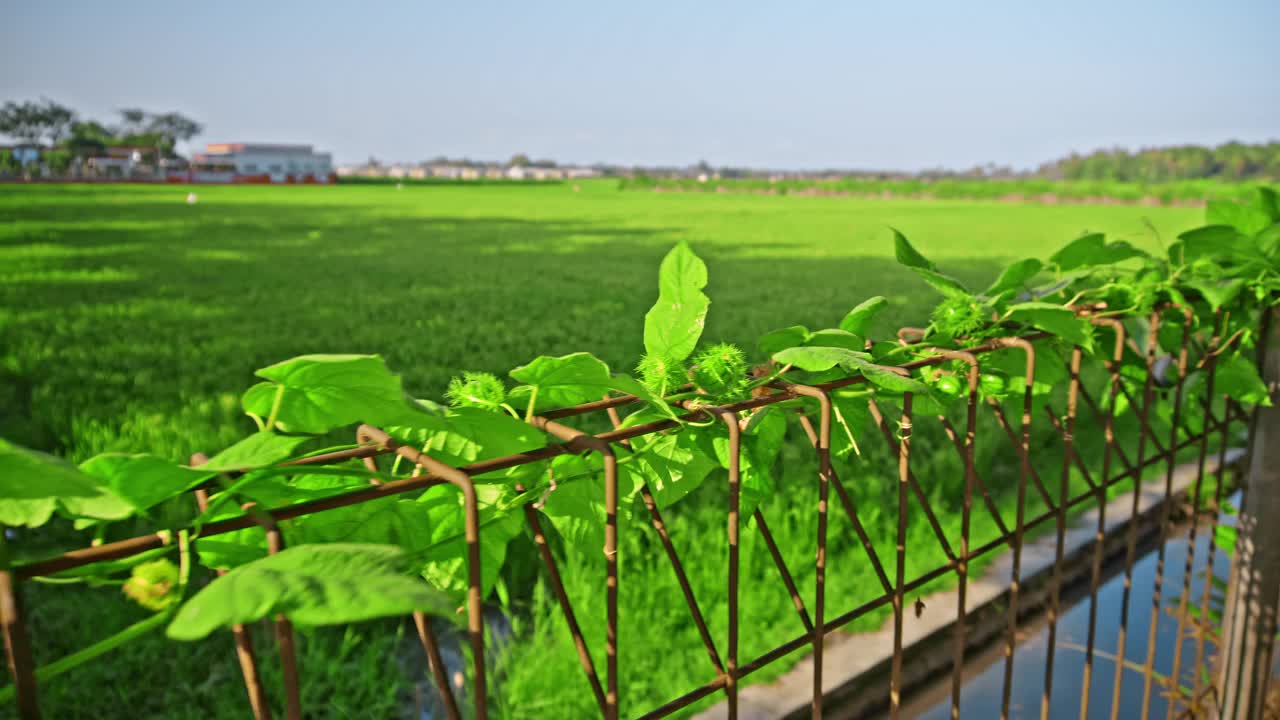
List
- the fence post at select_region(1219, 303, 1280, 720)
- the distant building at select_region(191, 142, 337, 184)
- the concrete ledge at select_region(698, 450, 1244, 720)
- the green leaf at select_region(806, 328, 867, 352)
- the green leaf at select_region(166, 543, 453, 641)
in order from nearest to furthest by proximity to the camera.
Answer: the green leaf at select_region(166, 543, 453, 641)
the green leaf at select_region(806, 328, 867, 352)
the fence post at select_region(1219, 303, 1280, 720)
the concrete ledge at select_region(698, 450, 1244, 720)
the distant building at select_region(191, 142, 337, 184)

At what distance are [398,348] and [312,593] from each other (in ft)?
23.9

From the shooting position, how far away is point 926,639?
268 centimetres

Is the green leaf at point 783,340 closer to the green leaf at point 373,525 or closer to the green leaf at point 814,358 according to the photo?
the green leaf at point 814,358

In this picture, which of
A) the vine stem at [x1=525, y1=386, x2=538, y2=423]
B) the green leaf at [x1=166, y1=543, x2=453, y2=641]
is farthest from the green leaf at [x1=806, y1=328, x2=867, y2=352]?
the green leaf at [x1=166, y1=543, x2=453, y2=641]

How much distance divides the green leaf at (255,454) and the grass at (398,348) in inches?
10.5

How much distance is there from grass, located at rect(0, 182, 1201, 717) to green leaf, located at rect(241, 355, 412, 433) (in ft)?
0.74

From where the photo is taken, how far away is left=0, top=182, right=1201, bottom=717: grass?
2611 millimetres

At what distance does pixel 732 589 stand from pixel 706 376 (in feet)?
0.64

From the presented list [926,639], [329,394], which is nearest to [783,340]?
[329,394]

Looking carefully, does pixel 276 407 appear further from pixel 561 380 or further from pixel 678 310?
pixel 678 310

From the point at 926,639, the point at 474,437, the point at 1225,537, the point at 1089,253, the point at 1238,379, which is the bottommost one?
the point at 926,639

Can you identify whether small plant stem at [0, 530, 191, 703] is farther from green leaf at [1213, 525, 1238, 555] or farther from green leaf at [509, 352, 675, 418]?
green leaf at [1213, 525, 1238, 555]

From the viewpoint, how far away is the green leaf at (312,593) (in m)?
0.43

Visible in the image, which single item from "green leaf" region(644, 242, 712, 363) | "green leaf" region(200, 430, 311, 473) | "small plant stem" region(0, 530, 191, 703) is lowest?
"small plant stem" region(0, 530, 191, 703)
